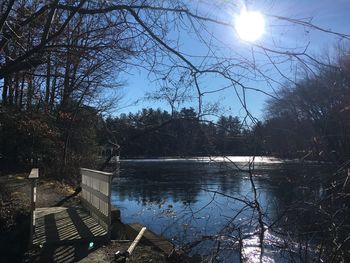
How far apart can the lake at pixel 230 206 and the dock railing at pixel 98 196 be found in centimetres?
138

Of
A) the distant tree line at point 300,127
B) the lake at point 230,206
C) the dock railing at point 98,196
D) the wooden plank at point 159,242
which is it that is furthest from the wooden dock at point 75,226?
the distant tree line at point 300,127

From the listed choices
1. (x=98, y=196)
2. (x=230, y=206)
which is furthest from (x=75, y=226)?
(x=230, y=206)

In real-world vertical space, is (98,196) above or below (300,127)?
below

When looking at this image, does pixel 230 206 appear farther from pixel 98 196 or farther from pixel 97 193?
pixel 98 196

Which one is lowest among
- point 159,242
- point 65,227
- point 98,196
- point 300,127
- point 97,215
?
point 159,242

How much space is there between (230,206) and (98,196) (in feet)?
27.9

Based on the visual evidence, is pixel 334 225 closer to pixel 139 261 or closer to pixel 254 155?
pixel 254 155

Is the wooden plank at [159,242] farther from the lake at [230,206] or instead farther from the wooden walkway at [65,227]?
the wooden walkway at [65,227]

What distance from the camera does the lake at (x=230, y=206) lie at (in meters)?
6.00

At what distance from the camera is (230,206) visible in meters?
18.0

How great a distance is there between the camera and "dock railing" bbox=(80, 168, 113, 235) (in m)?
9.26

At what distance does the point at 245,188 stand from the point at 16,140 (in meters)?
11.1

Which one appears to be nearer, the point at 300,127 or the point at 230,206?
the point at 300,127

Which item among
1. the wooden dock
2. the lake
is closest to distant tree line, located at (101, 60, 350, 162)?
the lake
